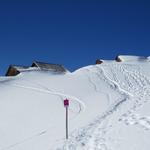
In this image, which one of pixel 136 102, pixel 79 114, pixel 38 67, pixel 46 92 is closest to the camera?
pixel 136 102

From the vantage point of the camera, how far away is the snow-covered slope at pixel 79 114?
30.3ft

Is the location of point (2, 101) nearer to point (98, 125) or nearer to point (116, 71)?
point (98, 125)

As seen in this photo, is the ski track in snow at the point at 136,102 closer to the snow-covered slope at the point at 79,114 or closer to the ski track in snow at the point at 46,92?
the snow-covered slope at the point at 79,114

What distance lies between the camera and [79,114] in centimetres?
1468

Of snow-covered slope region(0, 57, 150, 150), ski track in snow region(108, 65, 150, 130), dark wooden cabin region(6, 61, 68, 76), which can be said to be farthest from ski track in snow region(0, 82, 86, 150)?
dark wooden cabin region(6, 61, 68, 76)

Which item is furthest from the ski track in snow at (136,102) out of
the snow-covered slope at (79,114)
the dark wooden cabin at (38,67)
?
the dark wooden cabin at (38,67)

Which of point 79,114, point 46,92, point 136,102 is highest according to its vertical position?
point 46,92

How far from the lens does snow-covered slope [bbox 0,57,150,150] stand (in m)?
9.24

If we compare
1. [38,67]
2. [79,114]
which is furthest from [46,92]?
[38,67]

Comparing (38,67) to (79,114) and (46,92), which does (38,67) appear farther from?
(79,114)

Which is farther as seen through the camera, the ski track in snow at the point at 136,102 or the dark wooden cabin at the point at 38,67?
the dark wooden cabin at the point at 38,67

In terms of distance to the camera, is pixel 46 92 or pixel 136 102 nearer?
pixel 136 102

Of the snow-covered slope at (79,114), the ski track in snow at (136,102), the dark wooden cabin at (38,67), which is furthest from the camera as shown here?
the dark wooden cabin at (38,67)

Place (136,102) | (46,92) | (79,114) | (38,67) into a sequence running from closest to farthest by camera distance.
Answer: (136,102), (79,114), (46,92), (38,67)
